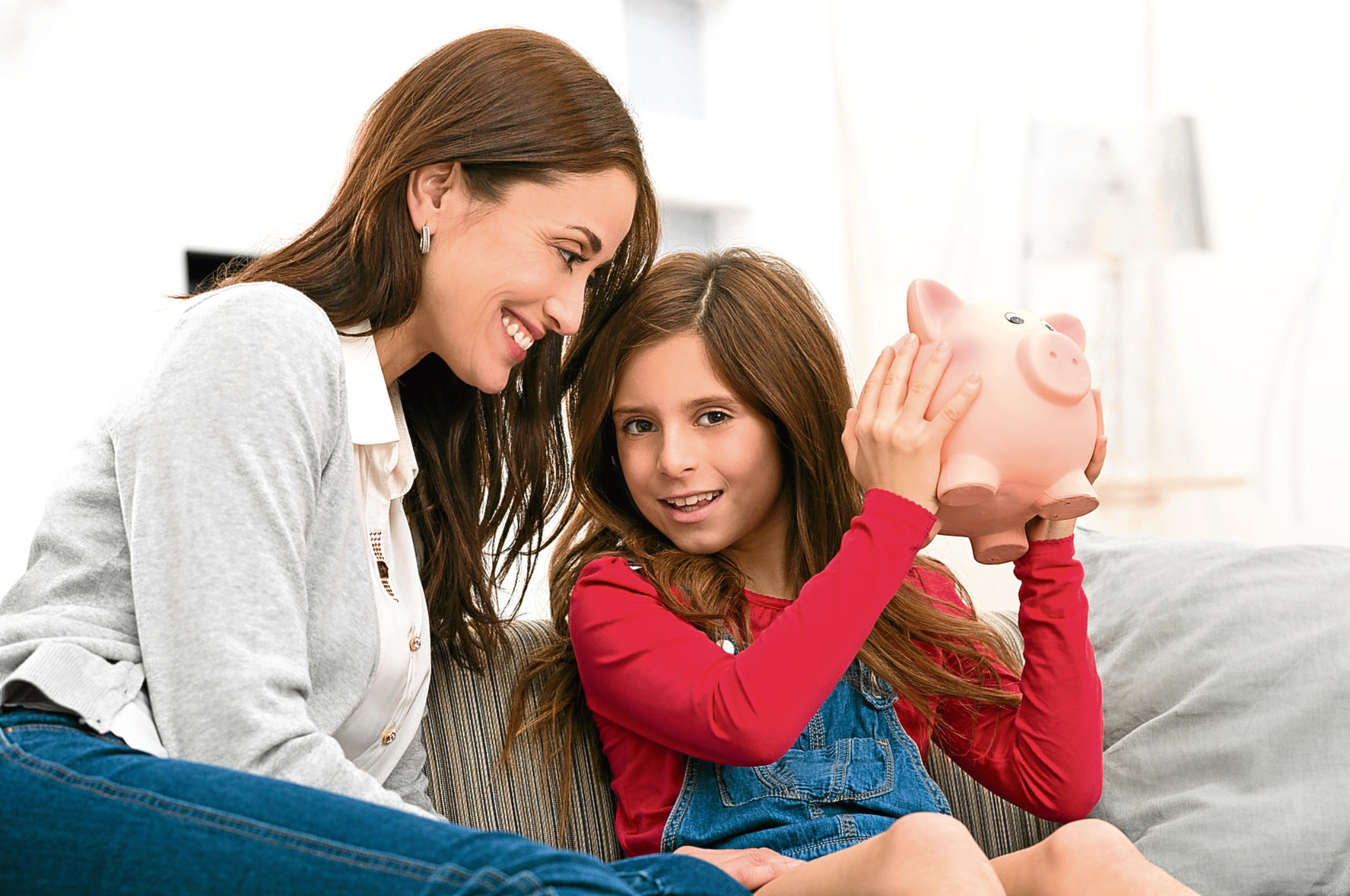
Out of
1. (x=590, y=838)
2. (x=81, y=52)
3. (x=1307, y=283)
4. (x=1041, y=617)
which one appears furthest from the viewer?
(x=81, y=52)

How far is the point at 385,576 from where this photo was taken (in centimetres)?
127

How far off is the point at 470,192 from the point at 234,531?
0.50 meters

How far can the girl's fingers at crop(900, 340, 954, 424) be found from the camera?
3.83 ft

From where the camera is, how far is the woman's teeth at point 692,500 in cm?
145

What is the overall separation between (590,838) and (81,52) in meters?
2.39

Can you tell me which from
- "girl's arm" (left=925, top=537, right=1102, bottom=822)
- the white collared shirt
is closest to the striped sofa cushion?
the white collared shirt

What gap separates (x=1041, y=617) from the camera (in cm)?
136

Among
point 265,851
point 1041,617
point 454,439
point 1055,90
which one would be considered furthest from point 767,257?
point 1055,90

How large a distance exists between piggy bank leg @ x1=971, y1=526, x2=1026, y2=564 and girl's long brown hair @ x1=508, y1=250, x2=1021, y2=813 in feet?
0.71

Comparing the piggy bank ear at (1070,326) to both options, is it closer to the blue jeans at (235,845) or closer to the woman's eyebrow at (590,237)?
the woman's eyebrow at (590,237)

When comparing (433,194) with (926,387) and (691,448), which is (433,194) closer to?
(691,448)

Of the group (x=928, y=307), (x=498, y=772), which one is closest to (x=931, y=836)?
(x=928, y=307)

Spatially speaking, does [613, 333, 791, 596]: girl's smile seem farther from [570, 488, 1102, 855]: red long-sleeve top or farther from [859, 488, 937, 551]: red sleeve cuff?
[859, 488, 937, 551]: red sleeve cuff

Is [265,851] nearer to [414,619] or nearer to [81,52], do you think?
[414,619]
